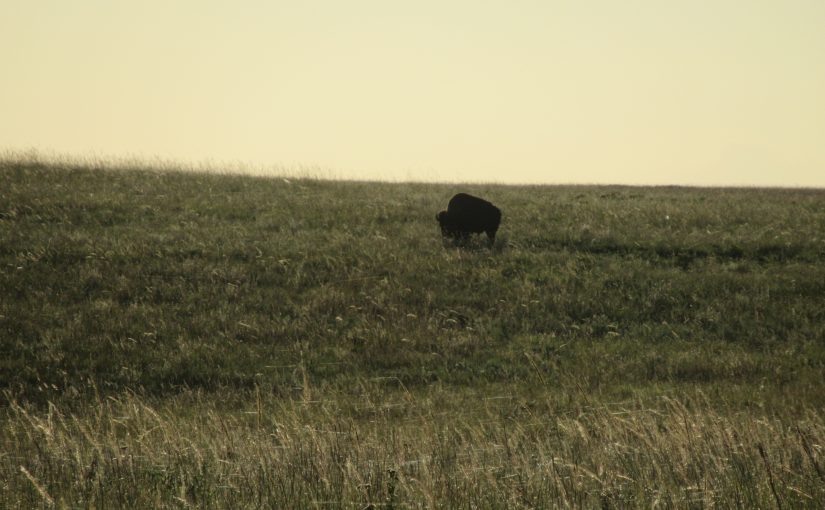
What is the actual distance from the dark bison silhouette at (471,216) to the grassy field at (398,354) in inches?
20.3

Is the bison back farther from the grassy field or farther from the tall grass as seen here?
the tall grass

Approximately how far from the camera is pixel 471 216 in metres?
20.7

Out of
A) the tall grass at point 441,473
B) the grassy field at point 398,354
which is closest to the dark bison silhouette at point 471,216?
the grassy field at point 398,354

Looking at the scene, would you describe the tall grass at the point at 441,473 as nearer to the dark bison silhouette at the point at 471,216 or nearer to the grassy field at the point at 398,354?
the grassy field at the point at 398,354

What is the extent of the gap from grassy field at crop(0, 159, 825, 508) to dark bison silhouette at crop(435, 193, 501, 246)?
52 centimetres

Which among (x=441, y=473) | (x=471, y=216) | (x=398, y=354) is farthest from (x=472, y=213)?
(x=441, y=473)

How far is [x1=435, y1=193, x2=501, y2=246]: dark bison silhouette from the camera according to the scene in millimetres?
20672

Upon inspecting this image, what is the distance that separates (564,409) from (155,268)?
433 inches

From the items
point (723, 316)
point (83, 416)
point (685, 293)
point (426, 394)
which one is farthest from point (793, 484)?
point (685, 293)

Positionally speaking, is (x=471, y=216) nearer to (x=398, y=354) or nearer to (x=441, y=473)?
(x=398, y=354)

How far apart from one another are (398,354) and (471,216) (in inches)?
290

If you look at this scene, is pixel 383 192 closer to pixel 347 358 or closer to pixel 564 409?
pixel 347 358

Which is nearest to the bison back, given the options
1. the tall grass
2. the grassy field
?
the grassy field

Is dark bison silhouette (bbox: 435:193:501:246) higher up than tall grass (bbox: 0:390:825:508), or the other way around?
dark bison silhouette (bbox: 435:193:501:246)
